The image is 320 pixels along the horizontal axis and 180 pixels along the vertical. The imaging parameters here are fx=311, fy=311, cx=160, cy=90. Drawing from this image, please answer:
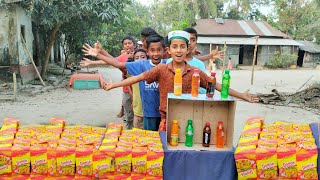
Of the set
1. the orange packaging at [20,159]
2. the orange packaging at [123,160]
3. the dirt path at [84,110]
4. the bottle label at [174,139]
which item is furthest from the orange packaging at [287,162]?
the dirt path at [84,110]

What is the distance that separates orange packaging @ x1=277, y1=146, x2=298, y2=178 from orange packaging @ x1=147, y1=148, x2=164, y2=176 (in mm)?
1009

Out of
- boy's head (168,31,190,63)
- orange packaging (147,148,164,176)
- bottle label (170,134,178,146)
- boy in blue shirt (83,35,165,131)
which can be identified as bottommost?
orange packaging (147,148,164,176)

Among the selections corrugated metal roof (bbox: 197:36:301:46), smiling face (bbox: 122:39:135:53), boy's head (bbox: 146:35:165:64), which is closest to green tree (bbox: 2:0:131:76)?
smiling face (bbox: 122:39:135:53)

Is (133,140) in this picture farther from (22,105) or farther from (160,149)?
(22,105)

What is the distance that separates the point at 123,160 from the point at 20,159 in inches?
34.1

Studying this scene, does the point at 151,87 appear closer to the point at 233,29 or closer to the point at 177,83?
the point at 177,83

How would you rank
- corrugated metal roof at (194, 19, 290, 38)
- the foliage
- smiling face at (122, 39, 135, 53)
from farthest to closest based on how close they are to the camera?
corrugated metal roof at (194, 19, 290, 38) < the foliage < smiling face at (122, 39, 135, 53)

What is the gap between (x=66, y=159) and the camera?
2.61 meters

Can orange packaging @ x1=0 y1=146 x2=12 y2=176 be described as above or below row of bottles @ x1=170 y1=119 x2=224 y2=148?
below

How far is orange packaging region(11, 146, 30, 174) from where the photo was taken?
8.55 feet

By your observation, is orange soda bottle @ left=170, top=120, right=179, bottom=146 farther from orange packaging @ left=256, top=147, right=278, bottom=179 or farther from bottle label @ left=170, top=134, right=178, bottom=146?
orange packaging @ left=256, top=147, right=278, bottom=179

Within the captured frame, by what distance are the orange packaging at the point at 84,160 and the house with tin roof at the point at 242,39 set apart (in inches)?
951

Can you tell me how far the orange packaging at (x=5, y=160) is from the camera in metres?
2.60

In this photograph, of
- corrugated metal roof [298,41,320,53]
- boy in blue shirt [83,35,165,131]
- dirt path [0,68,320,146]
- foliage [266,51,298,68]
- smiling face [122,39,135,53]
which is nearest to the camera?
boy in blue shirt [83,35,165,131]
